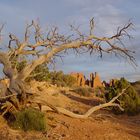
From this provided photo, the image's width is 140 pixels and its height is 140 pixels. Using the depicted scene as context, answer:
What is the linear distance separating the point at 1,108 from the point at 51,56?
2979 mm

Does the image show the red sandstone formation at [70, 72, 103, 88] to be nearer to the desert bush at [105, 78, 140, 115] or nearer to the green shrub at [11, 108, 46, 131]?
the desert bush at [105, 78, 140, 115]

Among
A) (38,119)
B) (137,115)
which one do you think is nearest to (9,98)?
(38,119)

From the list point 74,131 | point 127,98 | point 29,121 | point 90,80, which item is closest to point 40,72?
point 29,121

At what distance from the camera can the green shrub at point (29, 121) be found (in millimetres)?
15203

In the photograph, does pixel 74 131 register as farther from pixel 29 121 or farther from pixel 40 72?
pixel 40 72

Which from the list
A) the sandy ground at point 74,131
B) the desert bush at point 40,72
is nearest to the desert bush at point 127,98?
the desert bush at point 40,72

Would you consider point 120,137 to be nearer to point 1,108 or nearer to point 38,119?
point 38,119

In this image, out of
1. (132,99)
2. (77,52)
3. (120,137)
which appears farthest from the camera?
(132,99)

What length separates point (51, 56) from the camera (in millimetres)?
17266

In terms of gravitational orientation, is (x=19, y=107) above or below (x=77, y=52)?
below

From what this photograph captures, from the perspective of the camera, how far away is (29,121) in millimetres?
15234

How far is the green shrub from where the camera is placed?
1520 cm

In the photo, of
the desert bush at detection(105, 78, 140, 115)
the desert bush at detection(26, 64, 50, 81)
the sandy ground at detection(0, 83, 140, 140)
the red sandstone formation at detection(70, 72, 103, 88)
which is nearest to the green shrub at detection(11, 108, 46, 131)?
the sandy ground at detection(0, 83, 140, 140)

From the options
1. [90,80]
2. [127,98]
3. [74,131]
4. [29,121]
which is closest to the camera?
[29,121]
